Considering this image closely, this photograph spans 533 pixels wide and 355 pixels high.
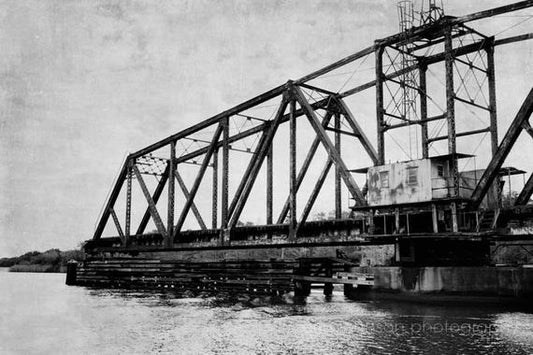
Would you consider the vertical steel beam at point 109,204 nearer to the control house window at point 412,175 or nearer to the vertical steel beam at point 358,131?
the vertical steel beam at point 358,131

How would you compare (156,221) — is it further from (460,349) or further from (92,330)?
(460,349)

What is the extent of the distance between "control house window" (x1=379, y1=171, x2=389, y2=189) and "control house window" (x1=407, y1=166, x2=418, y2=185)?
1185mm

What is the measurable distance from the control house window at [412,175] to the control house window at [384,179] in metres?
1.19

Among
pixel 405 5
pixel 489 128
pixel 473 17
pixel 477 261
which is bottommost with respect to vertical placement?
pixel 477 261

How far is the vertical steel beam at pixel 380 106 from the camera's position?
27.0m

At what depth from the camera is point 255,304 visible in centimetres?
2577

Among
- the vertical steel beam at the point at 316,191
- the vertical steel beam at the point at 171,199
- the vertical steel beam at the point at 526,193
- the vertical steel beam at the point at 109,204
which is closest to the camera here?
the vertical steel beam at the point at 526,193

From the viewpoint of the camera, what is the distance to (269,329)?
16.8m

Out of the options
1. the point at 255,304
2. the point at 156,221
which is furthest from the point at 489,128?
the point at 156,221

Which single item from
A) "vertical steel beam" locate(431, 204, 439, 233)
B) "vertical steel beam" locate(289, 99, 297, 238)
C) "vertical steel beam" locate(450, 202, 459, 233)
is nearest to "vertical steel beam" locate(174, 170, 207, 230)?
"vertical steel beam" locate(289, 99, 297, 238)

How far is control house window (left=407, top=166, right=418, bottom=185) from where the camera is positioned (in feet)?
81.7

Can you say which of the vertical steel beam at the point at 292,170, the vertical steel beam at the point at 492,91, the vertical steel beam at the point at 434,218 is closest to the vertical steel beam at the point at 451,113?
the vertical steel beam at the point at 434,218

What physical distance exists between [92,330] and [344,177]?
14.2 metres

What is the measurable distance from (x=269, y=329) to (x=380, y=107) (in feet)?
46.8
